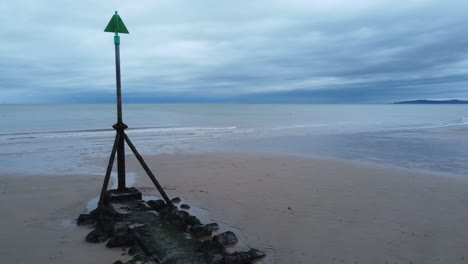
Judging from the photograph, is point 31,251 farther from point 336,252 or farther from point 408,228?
point 408,228

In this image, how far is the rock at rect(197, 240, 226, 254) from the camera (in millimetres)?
5371

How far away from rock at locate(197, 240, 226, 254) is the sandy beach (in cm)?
85

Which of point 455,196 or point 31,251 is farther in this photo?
point 455,196

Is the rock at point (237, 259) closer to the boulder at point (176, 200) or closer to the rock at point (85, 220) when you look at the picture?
the rock at point (85, 220)

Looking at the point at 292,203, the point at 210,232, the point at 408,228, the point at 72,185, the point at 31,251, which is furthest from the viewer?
the point at 72,185

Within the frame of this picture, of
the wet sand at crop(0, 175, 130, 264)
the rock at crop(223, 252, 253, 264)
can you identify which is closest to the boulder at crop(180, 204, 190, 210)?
the wet sand at crop(0, 175, 130, 264)

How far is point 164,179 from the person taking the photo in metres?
11.5

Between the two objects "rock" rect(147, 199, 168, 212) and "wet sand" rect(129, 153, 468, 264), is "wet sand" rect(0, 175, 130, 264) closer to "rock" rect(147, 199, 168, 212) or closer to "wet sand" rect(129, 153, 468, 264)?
"rock" rect(147, 199, 168, 212)

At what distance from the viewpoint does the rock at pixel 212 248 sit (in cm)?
537

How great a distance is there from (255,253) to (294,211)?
8.78ft

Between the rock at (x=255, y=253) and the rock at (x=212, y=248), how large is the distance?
45cm

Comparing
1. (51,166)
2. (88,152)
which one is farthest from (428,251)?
(88,152)

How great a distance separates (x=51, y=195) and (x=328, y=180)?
27.7 ft

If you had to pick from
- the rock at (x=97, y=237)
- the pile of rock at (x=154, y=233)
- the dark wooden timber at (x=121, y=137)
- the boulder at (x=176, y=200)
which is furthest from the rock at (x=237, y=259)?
the dark wooden timber at (x=121, y=137)
